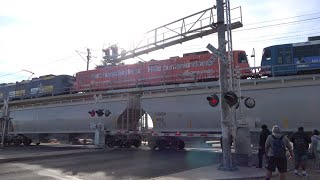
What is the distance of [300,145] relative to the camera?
12.2 m

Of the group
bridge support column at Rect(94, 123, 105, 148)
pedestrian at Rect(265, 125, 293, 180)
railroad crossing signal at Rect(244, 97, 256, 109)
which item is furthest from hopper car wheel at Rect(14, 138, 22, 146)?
pedestrian at Rect(265, 125, 293, 180)

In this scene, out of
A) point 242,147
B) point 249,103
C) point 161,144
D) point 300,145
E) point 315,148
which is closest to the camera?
point 300,145

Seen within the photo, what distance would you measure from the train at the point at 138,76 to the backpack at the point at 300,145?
685cm

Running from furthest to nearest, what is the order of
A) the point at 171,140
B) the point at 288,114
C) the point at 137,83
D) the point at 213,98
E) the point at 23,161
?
the point at 137,83
the point at 171,140
the point at 288,114
the point at 23,161
the point at 213,98

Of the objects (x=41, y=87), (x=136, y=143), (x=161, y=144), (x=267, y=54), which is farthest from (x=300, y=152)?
(x=41, y=87)

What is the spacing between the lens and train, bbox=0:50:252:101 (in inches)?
934

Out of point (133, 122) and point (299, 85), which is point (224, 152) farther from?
point (133, 122)

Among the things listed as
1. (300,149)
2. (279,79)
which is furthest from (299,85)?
(300,149)

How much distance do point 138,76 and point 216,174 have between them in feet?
57.2

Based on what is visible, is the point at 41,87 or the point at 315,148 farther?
the point at 41,87

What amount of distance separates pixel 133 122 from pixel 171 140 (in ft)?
12.1

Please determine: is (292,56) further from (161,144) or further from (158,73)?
(161,144)

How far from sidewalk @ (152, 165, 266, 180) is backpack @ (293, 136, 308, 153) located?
4.74ft

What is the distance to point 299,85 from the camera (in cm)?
1830
